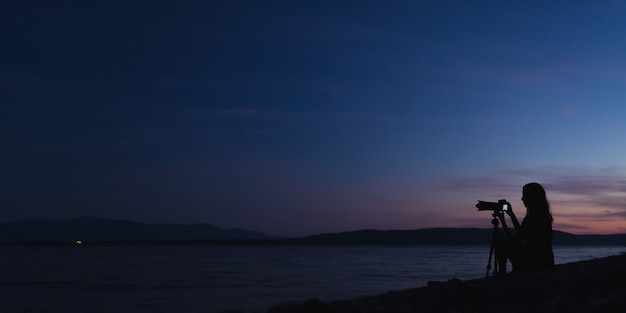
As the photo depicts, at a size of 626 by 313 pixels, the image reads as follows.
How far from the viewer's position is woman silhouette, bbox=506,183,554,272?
8.35 m

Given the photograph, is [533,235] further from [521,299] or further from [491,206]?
[521,299]

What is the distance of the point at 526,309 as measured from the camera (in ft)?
14.6

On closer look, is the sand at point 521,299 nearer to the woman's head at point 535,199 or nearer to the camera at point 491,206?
the woman's head at point 535,199

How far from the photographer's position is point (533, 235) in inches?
335

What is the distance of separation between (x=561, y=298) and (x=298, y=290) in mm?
14003

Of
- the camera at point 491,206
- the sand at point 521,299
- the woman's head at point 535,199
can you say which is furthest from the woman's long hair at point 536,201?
the sand at point 521,299

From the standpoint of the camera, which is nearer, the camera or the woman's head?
the woman's head

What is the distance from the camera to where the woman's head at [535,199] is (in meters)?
8.32

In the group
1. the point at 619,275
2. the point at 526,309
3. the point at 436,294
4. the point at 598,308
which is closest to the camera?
the point at 598,308

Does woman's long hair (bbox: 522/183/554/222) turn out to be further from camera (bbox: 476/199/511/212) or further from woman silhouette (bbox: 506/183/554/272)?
camera (bbox: 476/199/511/212)

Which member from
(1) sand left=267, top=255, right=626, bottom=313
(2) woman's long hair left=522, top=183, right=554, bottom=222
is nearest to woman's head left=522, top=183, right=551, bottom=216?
(2) woman's long hair left=522, top=183, right=554, bottom=222

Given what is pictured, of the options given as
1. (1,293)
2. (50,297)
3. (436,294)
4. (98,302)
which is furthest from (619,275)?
(1,293)

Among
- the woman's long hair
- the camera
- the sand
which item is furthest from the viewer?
the camera

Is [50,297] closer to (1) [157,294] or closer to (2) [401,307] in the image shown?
(1) [157,294]
